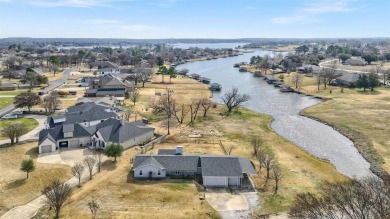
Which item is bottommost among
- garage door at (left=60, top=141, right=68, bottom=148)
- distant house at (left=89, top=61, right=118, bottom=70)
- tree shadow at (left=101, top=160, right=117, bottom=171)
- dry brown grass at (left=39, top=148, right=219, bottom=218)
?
dry brown grass at (left=39, top=148, right=219, bottom=218)

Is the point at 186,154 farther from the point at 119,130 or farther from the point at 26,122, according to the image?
the point at 26,122

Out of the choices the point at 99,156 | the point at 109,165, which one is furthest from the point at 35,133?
the point at 109,165

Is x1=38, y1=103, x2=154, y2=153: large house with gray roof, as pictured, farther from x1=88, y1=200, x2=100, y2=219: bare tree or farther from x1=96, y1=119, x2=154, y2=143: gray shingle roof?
x1=88, y1=200, x2=100, y2=219: bare tree

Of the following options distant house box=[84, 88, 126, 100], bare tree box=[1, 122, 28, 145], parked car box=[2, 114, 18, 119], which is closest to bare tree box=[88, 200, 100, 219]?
bare tree box=[1, 122, 28, 145]

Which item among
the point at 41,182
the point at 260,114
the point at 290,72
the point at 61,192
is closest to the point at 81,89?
the point at 260,114

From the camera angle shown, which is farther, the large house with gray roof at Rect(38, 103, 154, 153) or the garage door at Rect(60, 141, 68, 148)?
the garage door at Rect(60, 141, 68, 148)

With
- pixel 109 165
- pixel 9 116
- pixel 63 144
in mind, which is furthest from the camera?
pixel 9 116

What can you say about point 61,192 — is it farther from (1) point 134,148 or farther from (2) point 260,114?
(2) point 260,114
